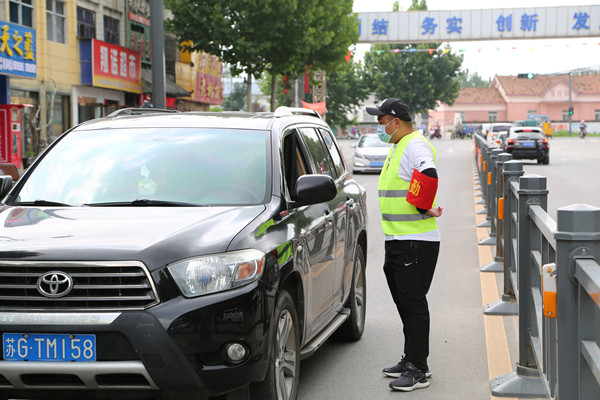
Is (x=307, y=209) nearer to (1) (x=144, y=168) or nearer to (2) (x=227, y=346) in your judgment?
(1) (x=144, y=168)

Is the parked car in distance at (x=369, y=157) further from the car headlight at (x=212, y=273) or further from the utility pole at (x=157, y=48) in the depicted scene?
the car headlight at (x=212, y=273)

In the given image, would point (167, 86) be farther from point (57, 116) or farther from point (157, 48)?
point (157, 48)

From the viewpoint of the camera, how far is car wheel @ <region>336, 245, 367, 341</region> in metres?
6.55

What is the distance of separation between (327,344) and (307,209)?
1.71 m

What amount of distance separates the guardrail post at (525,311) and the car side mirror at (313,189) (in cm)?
121

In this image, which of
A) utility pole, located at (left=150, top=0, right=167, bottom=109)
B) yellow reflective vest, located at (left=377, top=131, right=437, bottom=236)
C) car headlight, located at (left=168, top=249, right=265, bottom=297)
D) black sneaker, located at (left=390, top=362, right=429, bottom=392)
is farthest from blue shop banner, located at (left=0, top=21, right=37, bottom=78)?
car headlight, located at (left=168, top=249, right=265, bottom=297)

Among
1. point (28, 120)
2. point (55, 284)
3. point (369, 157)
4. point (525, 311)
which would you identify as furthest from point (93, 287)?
point (369, 157)

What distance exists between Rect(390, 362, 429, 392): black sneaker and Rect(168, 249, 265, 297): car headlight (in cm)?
170

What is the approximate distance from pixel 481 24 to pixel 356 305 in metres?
46.0

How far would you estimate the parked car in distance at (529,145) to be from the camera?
35062 mm

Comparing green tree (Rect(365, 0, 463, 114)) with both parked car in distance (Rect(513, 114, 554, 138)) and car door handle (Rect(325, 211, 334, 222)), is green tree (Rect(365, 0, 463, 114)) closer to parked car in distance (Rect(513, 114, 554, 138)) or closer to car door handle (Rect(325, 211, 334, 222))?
parked car in distance (Rect(513, 114, 554, 138))

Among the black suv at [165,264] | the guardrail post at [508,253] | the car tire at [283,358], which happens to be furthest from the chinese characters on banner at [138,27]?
the car tire at [283,358]

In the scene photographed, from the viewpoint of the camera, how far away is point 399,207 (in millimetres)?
5523

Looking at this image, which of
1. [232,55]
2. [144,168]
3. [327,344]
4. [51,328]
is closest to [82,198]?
[144,168]
